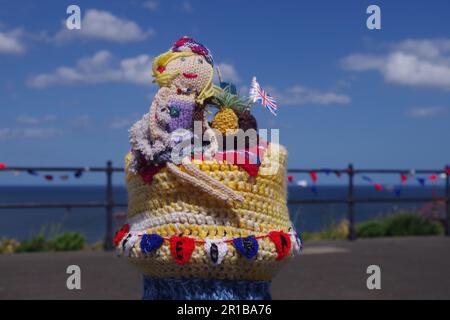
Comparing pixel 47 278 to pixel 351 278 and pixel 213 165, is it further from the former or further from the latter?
pixel 213 165

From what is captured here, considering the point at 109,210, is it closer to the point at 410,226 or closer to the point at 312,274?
the point at 312,274

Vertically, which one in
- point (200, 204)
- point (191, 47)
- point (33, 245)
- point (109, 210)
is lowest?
point (33, 245)

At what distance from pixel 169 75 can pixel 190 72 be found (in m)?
0.08

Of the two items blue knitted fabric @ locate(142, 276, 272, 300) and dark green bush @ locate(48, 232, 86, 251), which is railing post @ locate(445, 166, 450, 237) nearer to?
dark green bush @ locate(48, 232, 86, 251)

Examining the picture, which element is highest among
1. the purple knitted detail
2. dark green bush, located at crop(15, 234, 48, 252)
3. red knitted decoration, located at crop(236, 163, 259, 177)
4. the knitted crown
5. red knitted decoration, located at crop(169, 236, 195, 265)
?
the knitted crown

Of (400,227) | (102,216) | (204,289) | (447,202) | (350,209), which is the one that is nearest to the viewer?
(204,289)

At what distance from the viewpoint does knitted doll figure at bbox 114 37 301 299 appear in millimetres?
2170

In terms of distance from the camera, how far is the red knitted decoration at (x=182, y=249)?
214 cm

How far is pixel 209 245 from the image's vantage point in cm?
214

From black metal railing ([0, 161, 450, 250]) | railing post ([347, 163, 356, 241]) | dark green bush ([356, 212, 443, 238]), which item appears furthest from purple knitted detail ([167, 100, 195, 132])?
dark green bush ([356, 212, 443, 238])

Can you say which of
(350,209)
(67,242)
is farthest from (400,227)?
(67,242)

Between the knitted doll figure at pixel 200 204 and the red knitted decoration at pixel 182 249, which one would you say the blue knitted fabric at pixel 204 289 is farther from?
the red knitted decoration at pixel 182 249

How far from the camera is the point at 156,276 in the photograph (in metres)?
2.32
